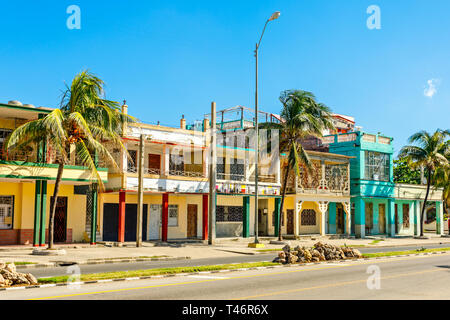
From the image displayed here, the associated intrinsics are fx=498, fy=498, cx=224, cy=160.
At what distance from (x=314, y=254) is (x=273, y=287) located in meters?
8.00

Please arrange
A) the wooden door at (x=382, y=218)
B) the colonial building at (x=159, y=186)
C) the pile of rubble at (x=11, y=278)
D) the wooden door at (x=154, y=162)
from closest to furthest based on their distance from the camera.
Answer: the pile of rubble at (x=11, y=278) < the colonial building at (x=159, y=186) < the wooden door at (x=154, y=162) < the wooden door at (x=382, y=218)

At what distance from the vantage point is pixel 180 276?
584 inches

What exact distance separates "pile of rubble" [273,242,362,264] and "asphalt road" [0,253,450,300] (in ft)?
8.99

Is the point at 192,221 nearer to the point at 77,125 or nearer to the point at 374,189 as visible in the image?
the point at 77,125

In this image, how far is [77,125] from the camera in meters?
21.8

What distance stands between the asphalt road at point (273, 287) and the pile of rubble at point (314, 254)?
8.99ft

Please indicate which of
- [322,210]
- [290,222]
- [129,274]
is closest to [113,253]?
[129,274]

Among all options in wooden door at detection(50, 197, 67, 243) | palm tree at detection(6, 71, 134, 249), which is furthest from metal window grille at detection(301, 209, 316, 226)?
palm tree at detection(6, 71, 134, 249)

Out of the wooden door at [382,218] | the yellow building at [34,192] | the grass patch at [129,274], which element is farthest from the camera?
the wooden door at [382,218]

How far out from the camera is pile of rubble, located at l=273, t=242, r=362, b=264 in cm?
1900

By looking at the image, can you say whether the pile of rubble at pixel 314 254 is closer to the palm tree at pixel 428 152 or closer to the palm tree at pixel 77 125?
the palm tree at pixel 77 125

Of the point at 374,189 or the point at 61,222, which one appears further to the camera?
the point at 374,189

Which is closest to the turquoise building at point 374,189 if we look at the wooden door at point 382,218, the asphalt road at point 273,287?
the wooden door at point 382,218

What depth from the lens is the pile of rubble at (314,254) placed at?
19.0 metres
